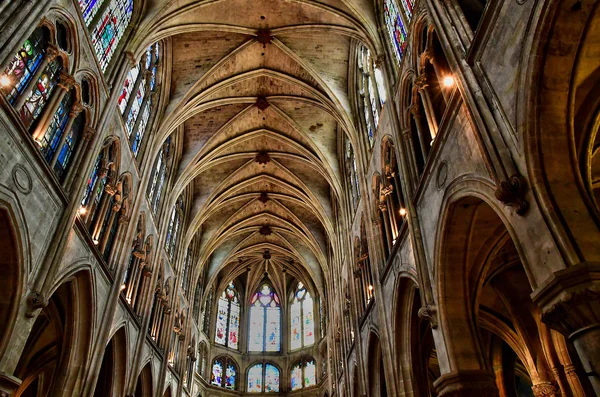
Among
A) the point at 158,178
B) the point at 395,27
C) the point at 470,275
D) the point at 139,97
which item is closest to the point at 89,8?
the point at 139,97

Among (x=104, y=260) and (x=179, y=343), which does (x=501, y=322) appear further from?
(x=179, y=343)

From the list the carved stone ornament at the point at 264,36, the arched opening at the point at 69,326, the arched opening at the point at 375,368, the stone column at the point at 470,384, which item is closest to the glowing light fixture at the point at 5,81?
the arched opening at the point at 69,326

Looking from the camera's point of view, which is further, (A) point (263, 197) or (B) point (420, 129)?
(A) point (263, 197)

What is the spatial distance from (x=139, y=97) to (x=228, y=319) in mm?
22464

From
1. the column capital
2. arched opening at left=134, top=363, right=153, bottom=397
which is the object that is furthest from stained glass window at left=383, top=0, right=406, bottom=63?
arched opening at left=134, top=363, right=153, bottom=397

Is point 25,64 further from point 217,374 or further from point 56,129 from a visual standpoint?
point 217,374

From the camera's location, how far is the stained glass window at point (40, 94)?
9.95 meters

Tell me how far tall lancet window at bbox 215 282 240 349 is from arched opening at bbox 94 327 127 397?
19130 millimetres

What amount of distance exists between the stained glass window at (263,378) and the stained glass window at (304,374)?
131 cm

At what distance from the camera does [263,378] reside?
34031 millimetres

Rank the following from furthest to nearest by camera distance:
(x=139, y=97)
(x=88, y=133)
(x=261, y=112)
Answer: (x=261, y=112), (x=139, y=97), (x=88, y=133)

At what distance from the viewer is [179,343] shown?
992 inches

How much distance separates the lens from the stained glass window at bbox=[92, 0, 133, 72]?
44.9 ft

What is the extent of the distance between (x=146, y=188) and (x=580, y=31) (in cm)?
1525
